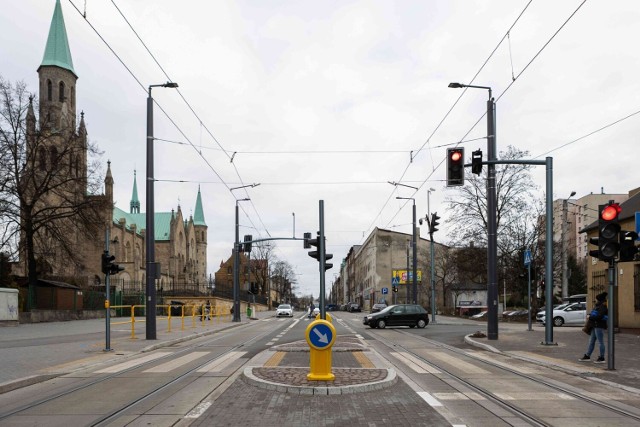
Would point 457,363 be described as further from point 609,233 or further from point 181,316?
point 181,316

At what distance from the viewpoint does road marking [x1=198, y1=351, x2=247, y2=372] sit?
12203 millimetres

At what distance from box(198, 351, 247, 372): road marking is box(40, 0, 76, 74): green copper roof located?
60151 millimetres

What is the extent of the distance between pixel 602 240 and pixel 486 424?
6919 millimetres

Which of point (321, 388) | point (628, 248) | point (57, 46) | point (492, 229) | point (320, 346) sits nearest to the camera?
point (321, 388)

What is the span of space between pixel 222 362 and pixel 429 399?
21.7ft

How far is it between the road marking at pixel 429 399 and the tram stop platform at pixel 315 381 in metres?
0.74

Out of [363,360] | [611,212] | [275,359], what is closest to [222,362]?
[275,359]

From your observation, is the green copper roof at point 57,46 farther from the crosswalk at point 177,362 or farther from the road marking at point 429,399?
the road marking at point 429,399

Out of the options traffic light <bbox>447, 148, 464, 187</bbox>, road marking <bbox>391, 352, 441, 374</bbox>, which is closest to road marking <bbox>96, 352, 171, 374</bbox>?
road marking <bbox>391, 352, 441, 374</bbox>

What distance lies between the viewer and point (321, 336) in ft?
31.1

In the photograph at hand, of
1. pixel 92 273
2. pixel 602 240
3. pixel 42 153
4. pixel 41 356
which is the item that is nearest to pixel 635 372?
pixel 602 240

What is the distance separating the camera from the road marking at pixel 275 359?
42.2 ft

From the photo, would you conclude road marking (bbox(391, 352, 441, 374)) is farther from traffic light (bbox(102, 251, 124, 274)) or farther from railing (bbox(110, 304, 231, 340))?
railing (bbox(110, 304, 231, 340))

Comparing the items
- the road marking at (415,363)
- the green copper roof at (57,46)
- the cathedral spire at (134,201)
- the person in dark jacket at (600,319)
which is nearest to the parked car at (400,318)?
the road marking at (415,363)
